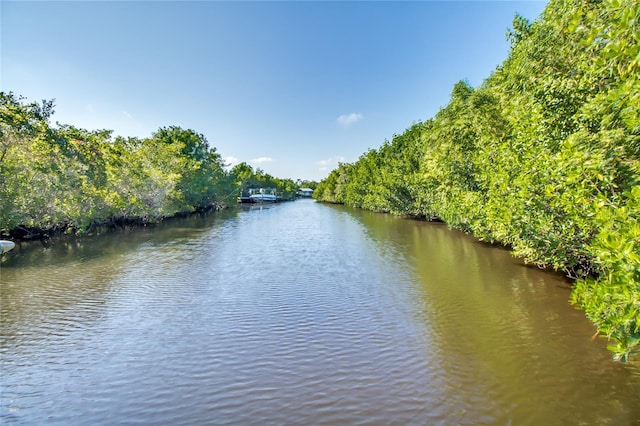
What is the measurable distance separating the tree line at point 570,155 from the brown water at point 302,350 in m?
1.26

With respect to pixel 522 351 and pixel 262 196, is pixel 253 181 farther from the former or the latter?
pixel 522 351

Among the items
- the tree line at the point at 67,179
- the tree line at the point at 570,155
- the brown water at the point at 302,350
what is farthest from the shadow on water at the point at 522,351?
the tree line at the point at 67,179

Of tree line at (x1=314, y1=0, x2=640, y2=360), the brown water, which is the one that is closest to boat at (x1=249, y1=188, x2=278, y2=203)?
tree line at (x1=314, y1=0, x2=640, y2=360)

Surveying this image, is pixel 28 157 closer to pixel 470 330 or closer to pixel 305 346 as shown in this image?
pixel 305 346

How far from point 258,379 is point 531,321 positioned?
751 cm

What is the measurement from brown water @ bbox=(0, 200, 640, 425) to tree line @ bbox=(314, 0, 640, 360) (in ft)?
4.12

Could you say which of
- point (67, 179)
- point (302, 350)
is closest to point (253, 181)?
point (67, 179)

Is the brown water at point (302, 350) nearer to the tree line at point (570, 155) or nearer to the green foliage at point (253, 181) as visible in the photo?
the tree line at point (570, 155)

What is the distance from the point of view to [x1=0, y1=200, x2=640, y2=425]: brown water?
19.0 ft

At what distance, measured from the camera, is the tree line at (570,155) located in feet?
15.8

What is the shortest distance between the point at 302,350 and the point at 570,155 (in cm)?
687

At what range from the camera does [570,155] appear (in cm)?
702

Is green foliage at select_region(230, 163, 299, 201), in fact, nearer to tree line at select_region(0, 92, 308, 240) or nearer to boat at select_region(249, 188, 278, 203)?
boat at select_region(249, 188, 278, 203)

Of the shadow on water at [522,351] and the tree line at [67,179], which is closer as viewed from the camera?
the shadow on water at [522,351]
